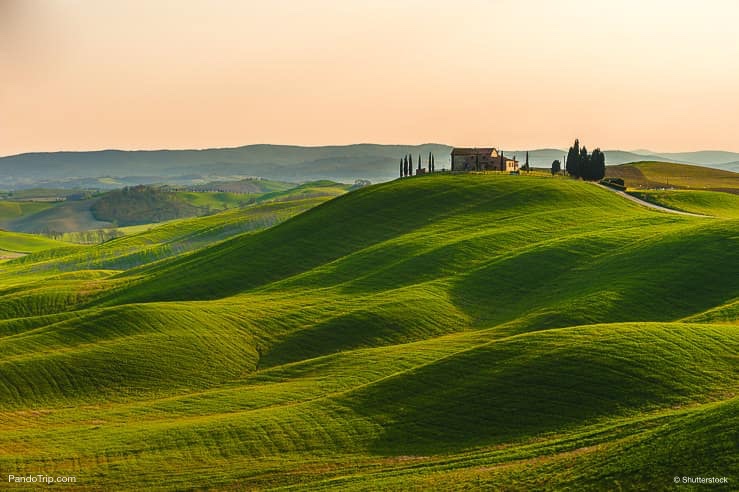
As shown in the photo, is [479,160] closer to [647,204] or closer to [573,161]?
[573,161]

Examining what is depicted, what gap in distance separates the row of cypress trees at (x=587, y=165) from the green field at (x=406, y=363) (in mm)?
38001

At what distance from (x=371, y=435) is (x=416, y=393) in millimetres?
6414

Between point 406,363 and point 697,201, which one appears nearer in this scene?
point 406,363

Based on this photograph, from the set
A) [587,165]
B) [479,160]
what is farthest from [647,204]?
[479,160]

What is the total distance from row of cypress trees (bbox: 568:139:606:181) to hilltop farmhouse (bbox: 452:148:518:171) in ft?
62.4

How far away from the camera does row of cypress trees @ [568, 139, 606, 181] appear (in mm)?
162750

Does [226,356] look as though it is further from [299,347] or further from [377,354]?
[377,354]

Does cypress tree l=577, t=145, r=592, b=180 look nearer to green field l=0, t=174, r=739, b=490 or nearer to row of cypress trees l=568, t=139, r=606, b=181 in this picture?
row of cypress trees l=568, t=139, r=606, b=181

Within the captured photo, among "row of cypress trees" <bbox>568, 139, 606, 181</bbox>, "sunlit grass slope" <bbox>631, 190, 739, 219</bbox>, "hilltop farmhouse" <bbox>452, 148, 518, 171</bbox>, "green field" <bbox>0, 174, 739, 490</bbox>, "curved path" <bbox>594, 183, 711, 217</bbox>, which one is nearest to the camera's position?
"green field" <bbox>0, 174, 739, 490</bbox>

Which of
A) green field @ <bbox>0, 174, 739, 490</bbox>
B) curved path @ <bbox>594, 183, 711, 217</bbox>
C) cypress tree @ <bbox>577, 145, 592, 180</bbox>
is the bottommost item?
green field @ <bbox>0, 174, 739, 490</bbox>

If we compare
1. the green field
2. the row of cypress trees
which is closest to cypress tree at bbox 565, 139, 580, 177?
the row of cypress trees

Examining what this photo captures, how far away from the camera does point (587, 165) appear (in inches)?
6427

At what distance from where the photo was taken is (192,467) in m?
43.7

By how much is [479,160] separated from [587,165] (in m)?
28.9
